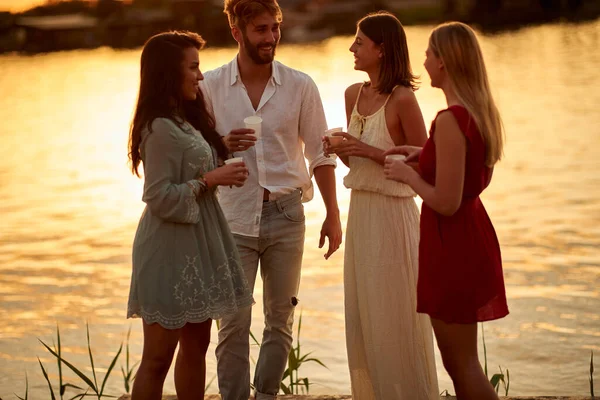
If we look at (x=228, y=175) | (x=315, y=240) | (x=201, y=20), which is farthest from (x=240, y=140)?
(x=201, y=20)

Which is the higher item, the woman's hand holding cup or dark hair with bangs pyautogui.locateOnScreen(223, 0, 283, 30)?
dark hair with bangs pyautogui.locateOnScreen(223, 0, 283, 30)

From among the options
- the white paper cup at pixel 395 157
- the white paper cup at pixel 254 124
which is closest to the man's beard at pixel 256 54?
the white paper cup at pixel 254 124

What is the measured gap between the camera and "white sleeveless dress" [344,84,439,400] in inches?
155

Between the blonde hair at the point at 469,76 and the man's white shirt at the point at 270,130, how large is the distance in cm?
112

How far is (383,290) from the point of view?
396cm

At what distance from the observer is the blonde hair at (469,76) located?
3332 mm

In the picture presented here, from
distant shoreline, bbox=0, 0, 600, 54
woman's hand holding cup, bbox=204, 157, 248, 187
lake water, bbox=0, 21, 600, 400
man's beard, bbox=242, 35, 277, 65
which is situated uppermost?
distant shoreline, bbox=0, 0, 600, 54

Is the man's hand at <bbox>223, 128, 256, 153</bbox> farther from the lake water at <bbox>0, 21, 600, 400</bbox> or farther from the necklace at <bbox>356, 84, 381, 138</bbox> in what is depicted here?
the lake water at <bbox>0, 21, 600, 400</bbox>

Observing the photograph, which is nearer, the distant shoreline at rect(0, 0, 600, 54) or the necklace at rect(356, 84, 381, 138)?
the necklace at rect(356, 84, 381, 138)

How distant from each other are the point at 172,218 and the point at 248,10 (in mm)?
1083

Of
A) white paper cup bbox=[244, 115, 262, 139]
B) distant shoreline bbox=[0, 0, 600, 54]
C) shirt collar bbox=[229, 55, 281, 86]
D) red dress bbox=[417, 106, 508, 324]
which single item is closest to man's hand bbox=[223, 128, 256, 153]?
white paper cup bbox=[244, 115, 262, 139]

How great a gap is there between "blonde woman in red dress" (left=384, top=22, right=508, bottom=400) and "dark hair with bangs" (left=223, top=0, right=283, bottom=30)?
3.40 feet

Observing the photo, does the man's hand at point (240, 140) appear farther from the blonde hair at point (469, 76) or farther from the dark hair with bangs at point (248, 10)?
the blonde hair at point (469, 76)

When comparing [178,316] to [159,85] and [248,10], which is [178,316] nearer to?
[159,85]
